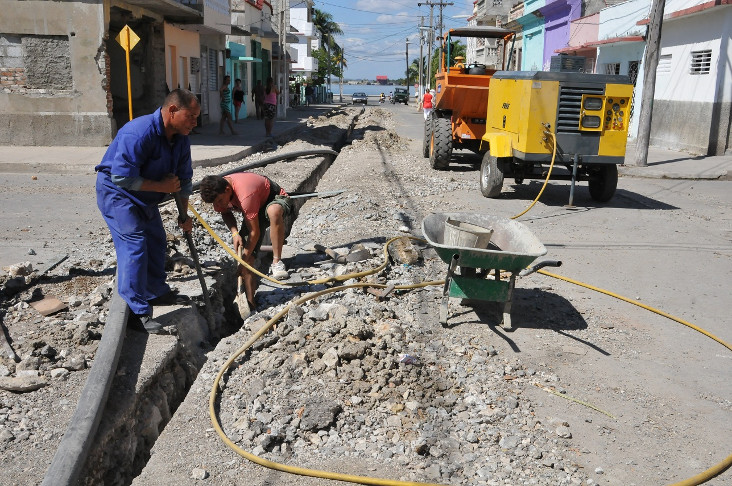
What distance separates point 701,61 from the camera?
18562 millimetres

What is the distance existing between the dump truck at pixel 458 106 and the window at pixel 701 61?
6.75 m

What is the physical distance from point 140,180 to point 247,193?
127 cm

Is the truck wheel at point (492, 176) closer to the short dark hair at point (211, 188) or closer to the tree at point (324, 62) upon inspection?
the short dark hair at point (211, 188)

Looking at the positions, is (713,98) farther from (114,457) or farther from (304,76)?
(304,76)

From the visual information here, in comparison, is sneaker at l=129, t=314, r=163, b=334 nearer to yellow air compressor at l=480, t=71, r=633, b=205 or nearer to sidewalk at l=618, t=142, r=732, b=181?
yellow air compressor at l=480, t=71, r=633, b=205

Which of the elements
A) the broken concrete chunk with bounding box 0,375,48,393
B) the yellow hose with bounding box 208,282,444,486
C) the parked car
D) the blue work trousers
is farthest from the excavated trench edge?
the parked car

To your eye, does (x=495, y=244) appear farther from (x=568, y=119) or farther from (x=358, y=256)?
(x=568, y=119)

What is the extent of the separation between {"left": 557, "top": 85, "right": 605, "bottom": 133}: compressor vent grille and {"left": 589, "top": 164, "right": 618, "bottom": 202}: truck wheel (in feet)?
3.70

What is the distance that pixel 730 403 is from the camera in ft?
14.4

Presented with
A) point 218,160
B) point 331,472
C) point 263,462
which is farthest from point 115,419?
point 218,160

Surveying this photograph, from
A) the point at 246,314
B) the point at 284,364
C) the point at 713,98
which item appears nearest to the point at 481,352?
the point at 284,364

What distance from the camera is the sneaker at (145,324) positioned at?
5.07 m

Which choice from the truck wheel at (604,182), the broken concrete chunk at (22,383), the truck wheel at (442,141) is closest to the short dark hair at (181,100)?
the broken concrete chunk at (22,383)

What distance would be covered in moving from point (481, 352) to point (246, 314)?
2233 mm
